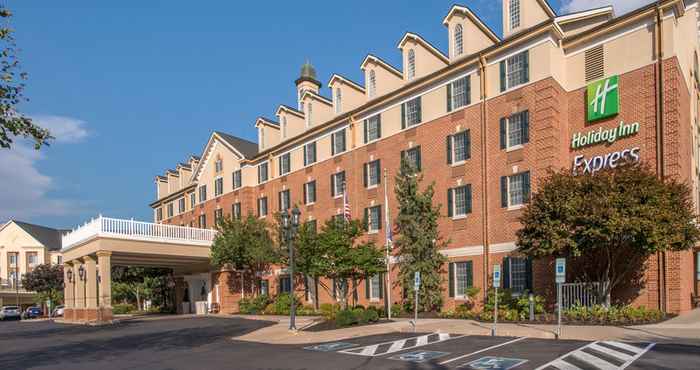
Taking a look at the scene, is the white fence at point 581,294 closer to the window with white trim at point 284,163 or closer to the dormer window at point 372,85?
the dormer window at point 372,85

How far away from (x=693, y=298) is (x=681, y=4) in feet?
40.0

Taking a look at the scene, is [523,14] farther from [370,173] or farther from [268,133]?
[268,133]

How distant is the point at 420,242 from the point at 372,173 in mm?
7148

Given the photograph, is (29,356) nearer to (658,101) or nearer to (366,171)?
(366,171)

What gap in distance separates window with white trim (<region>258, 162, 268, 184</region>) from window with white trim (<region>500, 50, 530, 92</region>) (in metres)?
21.9

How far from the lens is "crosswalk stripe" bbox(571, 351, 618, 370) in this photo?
1242cm

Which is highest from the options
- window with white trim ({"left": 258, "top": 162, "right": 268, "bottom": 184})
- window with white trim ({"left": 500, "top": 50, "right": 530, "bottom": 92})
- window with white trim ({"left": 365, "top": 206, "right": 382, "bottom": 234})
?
window with white trim ({"left": 500, "top": 50, "right": 530, "bottom": 92})

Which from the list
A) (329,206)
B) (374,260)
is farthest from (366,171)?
(374,260)

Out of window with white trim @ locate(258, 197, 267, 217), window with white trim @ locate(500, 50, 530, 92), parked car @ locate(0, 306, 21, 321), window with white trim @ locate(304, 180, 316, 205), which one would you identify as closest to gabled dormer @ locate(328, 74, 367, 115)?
window with white trim @ locate(304, 180, 316, 205)

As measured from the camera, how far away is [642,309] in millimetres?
21172

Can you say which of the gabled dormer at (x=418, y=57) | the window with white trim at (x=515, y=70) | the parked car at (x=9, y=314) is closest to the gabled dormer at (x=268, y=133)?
the gabled dormer at (x=418, y=57)

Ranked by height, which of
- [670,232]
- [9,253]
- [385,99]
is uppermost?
[385,99]

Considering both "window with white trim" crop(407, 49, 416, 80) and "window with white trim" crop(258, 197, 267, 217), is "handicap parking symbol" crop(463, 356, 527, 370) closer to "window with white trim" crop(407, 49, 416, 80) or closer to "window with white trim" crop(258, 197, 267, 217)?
"window with white trim" crop(407, 49, 416, 80)

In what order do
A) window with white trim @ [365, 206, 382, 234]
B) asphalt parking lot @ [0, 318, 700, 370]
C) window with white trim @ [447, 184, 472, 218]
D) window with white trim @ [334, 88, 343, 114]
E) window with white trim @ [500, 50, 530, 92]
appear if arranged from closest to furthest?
asphalt parking lot @ [0, 318, 700, 370]
window with white trim @ [500, 50, 530, 92]
window with white trim @ [447, 184, 472, 218]
window with white trim @ [365, 206, 382, 234]
window with white trim @ [334, 88, 343, 114]
